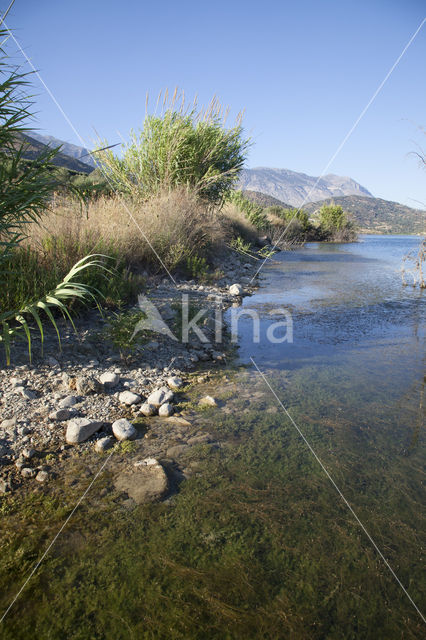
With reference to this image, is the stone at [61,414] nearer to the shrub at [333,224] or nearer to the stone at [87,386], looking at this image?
the stone at [87,386]

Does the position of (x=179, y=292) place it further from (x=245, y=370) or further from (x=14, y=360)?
(x=14, y=360)

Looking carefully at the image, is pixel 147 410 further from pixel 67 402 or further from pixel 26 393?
pixel 26 393

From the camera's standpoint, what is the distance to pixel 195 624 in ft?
4.74

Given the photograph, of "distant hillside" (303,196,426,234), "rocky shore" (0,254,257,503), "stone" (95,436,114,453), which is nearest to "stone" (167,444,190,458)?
"rocky shore" (0,254,257,503)

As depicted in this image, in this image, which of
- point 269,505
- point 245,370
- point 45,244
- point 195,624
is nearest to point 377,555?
point 269,505

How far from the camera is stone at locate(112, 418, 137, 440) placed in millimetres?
2637

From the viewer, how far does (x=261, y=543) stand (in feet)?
5.96

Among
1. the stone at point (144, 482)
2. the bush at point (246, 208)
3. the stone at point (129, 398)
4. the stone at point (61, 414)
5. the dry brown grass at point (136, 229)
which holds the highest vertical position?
the bush at point (246, 208)

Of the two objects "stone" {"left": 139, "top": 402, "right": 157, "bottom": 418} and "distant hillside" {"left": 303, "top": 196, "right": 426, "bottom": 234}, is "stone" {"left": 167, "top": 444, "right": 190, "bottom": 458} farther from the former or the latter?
"distant hillside" {"left": 303, "top": 196, "right": 426, "bottom": 234}

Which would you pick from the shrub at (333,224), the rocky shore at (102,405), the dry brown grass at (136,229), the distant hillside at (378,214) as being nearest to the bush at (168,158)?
the dry brown grass at (136,229)

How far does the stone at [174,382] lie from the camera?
350 cm

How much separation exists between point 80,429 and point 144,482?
67cm

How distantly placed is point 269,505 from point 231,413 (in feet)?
3.44

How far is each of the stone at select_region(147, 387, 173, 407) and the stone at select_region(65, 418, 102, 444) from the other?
540mm
